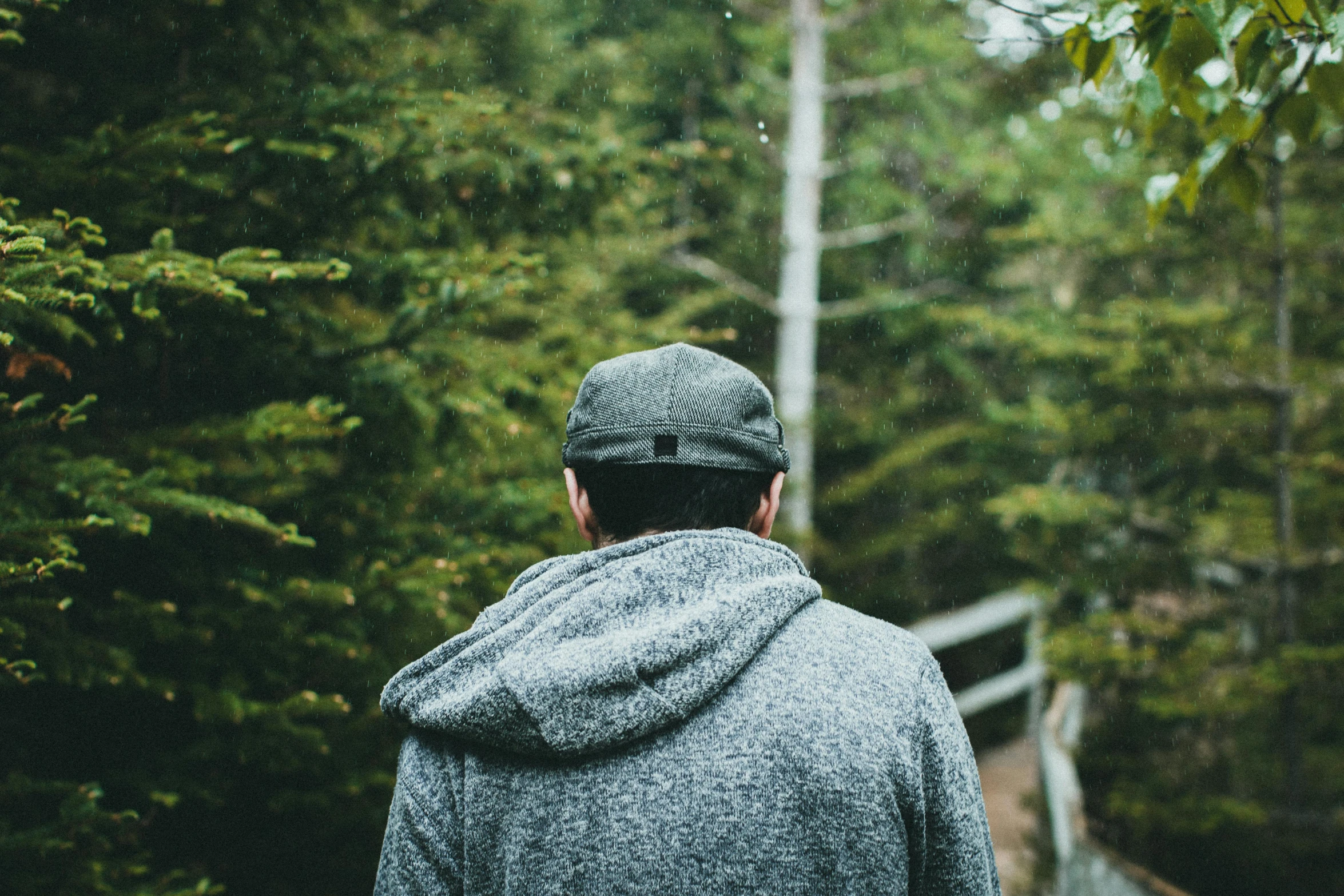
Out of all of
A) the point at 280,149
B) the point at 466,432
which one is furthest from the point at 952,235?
the point at 280,149

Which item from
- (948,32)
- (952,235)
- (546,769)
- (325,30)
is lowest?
(546,769)

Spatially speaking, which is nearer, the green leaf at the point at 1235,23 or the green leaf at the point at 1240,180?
the green leaf at the point at 1235,23

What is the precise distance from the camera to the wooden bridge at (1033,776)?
4.65 m

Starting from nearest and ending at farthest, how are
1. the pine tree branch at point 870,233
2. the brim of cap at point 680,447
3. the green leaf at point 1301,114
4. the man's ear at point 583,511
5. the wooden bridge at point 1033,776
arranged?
1. the brim of cap at point 680,447
2. the man's ear at point 583,511
3. the green leaf at point 1301,114
4. the wooden bridge at point 1033,776
5. the pine tree branch at point 870,233

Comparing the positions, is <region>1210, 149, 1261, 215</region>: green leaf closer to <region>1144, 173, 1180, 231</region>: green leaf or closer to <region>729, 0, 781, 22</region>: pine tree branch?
<region>1144, 173, 1180, 231</region>: green leaf

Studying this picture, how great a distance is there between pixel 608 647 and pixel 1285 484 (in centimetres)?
553

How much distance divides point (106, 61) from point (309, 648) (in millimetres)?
2287

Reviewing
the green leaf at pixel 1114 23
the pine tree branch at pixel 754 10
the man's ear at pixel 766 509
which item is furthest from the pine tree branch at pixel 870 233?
the man's ear at pixel 766 509

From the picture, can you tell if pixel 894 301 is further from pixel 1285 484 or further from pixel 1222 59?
pixel 1222 59

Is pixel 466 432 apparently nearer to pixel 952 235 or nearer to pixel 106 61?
pixel 106 61

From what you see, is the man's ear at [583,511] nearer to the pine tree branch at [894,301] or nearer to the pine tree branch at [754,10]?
the pine tree branch at [894,301]

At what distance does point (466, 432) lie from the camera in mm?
3682

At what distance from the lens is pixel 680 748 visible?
4.17 feet

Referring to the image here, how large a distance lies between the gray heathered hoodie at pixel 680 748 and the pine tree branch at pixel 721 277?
770 cm
